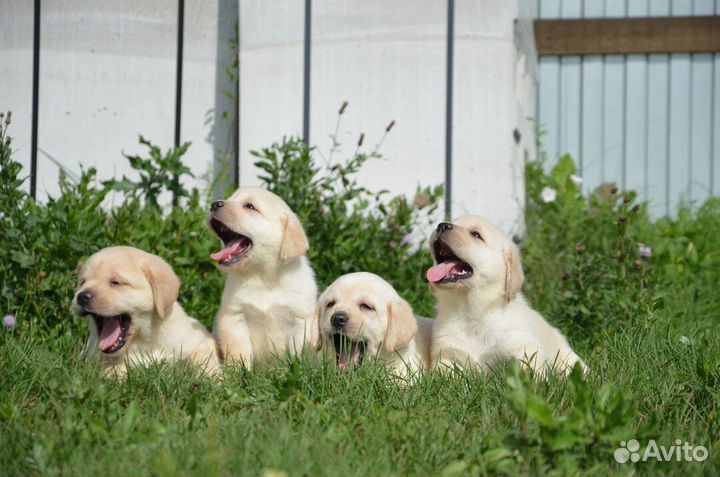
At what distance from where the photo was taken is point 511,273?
15.1 feet

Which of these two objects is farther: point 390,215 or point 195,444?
point 390,215

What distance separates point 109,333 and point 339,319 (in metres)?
1.13

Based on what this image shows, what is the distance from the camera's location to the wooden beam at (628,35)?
8266mm

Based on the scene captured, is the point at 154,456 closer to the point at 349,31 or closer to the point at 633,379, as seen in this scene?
the point at 633,379

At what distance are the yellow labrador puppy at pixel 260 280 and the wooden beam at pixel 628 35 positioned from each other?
15.2 ft

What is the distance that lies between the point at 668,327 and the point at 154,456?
2.95 meters

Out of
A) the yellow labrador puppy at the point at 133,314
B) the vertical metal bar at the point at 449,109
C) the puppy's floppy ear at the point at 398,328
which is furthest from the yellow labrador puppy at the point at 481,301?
the vertical metal bar at the point at 449,109

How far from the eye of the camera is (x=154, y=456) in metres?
3.07

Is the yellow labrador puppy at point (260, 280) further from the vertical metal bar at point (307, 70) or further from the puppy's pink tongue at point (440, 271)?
the vertical metal bar at point (307, 70)

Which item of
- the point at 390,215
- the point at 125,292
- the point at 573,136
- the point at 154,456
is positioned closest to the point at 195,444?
the point at 154,456

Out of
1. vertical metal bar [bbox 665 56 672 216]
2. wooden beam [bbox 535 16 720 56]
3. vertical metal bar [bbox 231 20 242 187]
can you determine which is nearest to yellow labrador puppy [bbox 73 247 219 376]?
vertical metal bar [bbox 231 20 242 187]

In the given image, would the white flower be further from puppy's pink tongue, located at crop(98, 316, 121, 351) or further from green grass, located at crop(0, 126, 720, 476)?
puppy's pink tongue, located at crop(98, 316, 121, 351)

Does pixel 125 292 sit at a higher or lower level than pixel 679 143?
lower

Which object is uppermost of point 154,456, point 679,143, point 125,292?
point 679,143
